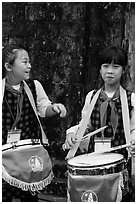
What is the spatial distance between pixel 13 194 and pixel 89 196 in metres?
0.51

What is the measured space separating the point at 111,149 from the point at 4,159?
1.99 feet

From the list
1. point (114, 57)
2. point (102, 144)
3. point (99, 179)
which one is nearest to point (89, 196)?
point (99, 179)

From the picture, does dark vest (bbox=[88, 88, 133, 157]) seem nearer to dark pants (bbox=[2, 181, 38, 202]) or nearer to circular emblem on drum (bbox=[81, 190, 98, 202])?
circular emblem on drum (bbox=[81, 190, 98, 202])

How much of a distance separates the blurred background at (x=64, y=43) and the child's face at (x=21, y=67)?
30.6 inches

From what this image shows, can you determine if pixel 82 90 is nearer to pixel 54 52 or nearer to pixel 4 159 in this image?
pixel 54 52

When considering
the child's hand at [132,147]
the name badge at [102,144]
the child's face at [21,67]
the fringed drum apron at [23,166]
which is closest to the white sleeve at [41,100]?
the child's face at [21,67]

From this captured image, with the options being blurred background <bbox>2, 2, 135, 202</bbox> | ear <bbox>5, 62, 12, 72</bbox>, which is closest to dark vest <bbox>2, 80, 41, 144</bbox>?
ear <bbox>5, 62, 12, 72</bbox>

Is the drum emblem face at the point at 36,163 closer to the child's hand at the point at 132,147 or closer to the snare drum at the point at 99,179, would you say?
the snare drum at the point at 99,179

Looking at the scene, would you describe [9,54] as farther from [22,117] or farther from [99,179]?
A: [99,179]

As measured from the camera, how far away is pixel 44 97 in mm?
2971

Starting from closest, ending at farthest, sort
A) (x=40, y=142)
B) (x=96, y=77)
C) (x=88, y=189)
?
(x=88, y=189), (x=40, y=142), (x=96, y=77)

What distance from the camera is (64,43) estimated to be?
11.9 ft

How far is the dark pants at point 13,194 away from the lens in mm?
2852

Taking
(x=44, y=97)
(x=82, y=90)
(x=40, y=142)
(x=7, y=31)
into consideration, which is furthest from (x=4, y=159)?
(x=7, y=31)
